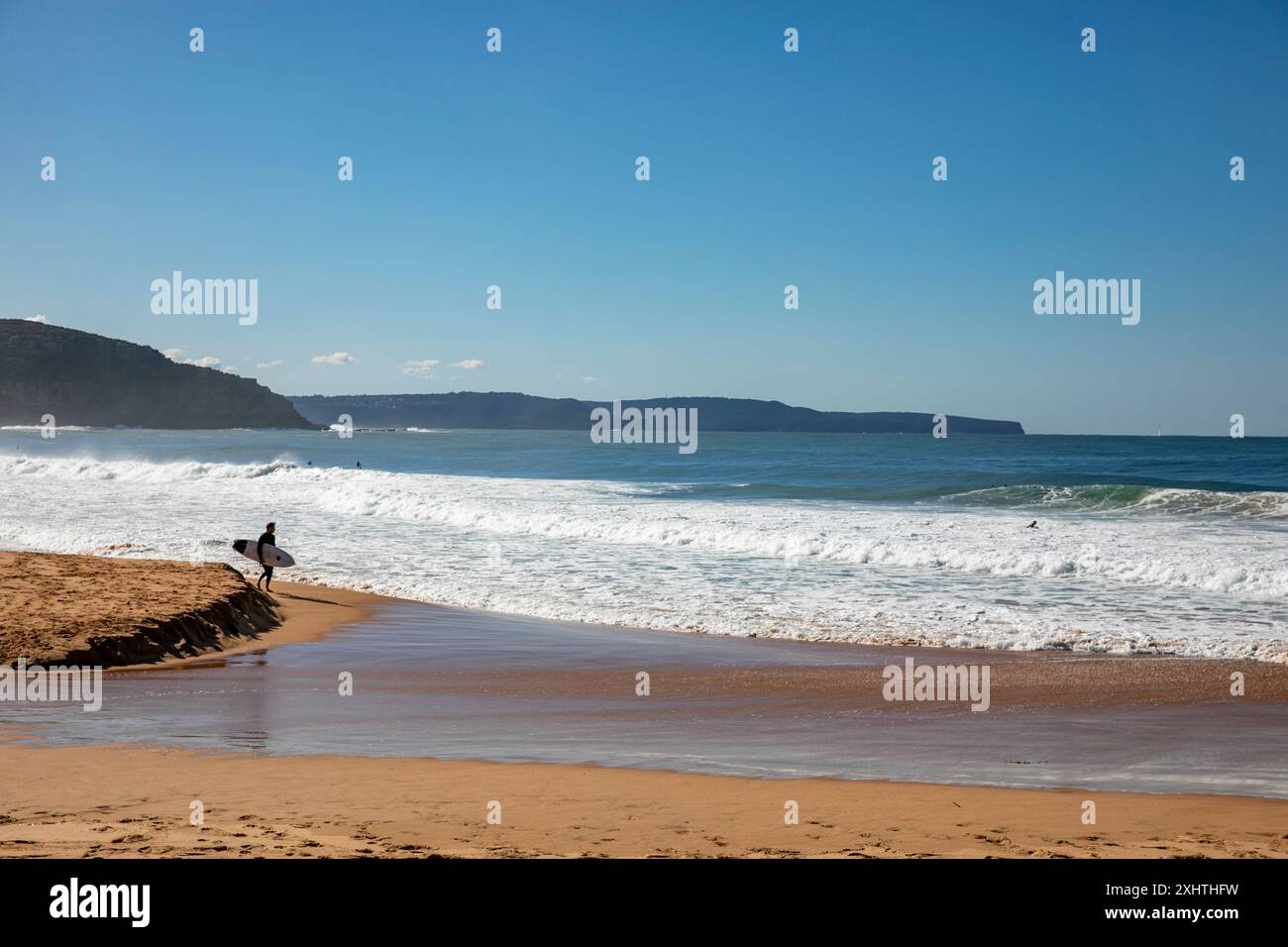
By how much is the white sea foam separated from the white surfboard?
521 millimetres

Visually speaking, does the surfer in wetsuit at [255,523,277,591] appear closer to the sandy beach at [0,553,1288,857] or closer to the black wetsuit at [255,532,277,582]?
the black wetsuit at [255,532,277,582]

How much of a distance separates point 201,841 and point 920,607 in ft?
39.2

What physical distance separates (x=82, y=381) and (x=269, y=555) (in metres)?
184

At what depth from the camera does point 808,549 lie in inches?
834

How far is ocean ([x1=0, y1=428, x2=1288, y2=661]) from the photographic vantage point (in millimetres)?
13922

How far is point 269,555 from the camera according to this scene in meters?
16.2

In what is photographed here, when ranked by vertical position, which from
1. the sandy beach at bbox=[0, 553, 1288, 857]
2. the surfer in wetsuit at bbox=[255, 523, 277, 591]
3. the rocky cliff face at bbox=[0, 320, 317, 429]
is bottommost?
the sandy beach at bbox=[0, 553, 1288, 857]

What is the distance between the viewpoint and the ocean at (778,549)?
13922 millimetres

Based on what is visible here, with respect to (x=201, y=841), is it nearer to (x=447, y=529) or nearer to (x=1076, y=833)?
(x=1076, y=833)
